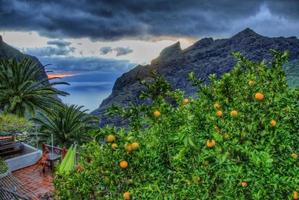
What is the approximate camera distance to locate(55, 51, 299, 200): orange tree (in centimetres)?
302

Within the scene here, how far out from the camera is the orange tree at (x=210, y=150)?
3.02 meters

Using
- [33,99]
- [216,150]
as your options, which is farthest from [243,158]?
[33,99]

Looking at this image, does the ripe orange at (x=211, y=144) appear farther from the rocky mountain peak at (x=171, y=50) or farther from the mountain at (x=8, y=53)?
the rocky mountain peak at (x=171, y=50)

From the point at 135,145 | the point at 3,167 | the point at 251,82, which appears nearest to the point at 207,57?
the point at 3,167

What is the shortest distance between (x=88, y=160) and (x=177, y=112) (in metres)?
1.49

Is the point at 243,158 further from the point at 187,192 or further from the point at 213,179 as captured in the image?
the point at 187,192

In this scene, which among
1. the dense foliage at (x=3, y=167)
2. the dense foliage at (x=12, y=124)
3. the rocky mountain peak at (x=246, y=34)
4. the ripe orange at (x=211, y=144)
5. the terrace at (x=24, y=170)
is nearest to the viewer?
the ripe orange at (x=211, y=144)

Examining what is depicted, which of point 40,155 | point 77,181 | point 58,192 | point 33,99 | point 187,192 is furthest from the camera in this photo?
point 33,99

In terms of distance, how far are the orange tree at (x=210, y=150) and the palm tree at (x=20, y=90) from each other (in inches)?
737

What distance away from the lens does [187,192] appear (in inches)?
130

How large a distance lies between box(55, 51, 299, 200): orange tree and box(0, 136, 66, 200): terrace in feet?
30.1

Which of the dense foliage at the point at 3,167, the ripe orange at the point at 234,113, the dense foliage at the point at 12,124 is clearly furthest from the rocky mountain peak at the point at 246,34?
the ripe orange at the point at 234,113

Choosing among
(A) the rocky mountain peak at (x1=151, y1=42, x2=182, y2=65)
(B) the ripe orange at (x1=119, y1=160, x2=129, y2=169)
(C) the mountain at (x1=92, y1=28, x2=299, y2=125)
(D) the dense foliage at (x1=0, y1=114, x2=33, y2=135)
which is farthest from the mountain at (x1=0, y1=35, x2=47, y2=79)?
(B) the ripe orange at (x1=119, y1=160, x2=129, y2=169)

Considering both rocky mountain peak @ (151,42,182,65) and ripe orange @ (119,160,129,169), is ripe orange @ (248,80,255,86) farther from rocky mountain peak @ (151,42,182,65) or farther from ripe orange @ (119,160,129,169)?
rocky mountain peak @ (151,42,182,65)
